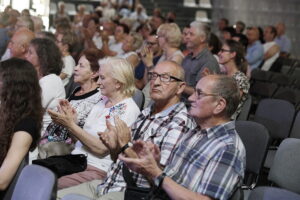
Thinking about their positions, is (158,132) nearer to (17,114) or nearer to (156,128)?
(156,128)

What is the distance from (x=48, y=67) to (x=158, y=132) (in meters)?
1.91

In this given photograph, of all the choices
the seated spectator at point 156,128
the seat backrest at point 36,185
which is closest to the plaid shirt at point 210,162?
the seated spectator at point 156,128

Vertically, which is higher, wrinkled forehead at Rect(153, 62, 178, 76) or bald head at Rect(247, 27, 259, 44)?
wrinkled forehead at Rect(153, 62, 178, 76)

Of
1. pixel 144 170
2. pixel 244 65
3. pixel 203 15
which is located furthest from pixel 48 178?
pixel 203 15

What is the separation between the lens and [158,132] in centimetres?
386

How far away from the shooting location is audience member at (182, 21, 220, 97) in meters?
6.27

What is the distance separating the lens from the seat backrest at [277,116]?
6.04 metres

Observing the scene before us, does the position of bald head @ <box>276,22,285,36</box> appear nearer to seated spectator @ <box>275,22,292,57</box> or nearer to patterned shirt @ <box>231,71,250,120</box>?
seated spectator @ <box>275,22,292,57</box>

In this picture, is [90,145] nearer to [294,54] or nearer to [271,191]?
[271,191]

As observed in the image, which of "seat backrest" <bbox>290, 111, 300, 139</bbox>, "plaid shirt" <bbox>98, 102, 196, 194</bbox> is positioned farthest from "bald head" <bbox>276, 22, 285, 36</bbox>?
"plaid shirt" <bbox>98, 102, 196, 194</bbox>

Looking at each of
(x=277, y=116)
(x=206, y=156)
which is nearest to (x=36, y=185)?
(x=206, y=156)

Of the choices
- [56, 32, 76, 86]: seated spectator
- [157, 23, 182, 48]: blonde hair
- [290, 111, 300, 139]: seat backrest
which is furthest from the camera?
[56, 32, 76, 86]: seated spectator

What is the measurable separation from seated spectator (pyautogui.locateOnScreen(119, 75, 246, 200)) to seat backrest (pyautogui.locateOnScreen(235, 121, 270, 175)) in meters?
1.12

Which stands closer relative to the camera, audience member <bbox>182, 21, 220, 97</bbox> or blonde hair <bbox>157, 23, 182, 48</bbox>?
audience member <bbox>182, 21, 220, 97</bbox>
